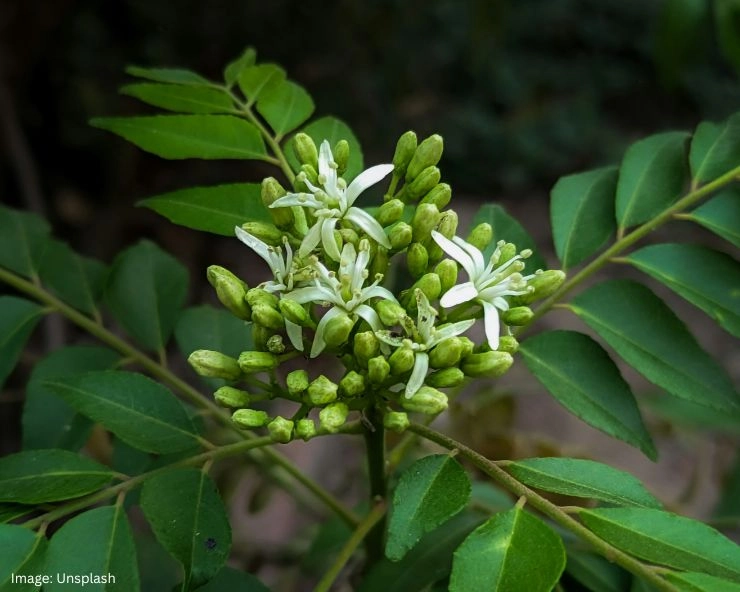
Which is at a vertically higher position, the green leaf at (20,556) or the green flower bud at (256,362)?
the green flower bud at (256,362)

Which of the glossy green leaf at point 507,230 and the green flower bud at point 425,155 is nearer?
the green flower bud at point 425,155

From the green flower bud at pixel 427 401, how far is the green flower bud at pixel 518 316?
0.15 m

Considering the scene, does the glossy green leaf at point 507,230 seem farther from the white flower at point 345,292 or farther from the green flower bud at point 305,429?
the green flower bud at point 305,429

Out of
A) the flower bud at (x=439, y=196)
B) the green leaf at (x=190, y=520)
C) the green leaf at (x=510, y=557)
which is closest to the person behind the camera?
the green leaf at (x=510, y=557)

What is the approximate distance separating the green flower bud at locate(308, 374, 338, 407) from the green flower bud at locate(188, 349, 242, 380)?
0.10m

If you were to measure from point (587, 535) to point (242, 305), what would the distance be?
431mm

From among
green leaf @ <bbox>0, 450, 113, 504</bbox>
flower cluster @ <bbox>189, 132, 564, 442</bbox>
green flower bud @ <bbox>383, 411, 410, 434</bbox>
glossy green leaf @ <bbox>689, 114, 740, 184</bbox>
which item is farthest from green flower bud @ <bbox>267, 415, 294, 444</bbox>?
glossy green leaf @ <bbox>689, 114, 740, 184</bbox>

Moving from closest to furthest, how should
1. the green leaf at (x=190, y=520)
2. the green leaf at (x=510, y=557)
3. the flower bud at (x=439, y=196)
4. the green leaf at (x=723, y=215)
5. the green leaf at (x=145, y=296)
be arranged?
the green leaf at (x=510, y=557)
the green leaf at (x=190, y=520)
the flower bud at (x=439, y=196)
the green leaf at (x=723, y=215)
the green leaf at (x=145, y=296)

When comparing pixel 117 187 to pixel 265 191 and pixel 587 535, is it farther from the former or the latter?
pixel 587 535

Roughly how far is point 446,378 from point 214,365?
255 mm

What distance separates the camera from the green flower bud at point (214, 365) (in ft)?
2.89

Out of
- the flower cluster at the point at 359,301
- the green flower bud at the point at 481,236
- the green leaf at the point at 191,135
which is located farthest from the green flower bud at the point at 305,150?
the green flower bud at the point at 481,236

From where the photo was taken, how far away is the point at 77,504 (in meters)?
0.88

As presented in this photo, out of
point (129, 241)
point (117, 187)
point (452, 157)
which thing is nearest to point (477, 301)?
point (129, 241)
